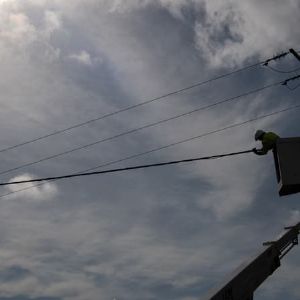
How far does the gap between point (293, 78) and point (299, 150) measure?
6648 millimetres

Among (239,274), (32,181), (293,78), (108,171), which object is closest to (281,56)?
(293,78)

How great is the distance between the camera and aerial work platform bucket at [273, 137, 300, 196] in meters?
10.8

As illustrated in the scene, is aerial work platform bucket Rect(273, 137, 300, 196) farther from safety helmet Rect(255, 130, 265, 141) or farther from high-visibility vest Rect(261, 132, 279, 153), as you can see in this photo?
safety helmet Rect(255, 130, 265, 141)

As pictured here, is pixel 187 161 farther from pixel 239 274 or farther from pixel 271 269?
pixel 239 274

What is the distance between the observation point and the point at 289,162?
10922 millimetres

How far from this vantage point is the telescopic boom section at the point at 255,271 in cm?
717

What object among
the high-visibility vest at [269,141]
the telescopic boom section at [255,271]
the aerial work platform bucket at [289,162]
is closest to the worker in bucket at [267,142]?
the high-visibility vest at [269,141]

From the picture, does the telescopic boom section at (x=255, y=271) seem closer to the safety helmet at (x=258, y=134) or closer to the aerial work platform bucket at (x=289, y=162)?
the aerial work platform bucket at (x=289, y=162)

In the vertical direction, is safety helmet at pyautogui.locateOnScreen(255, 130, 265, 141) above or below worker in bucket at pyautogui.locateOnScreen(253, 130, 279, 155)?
above

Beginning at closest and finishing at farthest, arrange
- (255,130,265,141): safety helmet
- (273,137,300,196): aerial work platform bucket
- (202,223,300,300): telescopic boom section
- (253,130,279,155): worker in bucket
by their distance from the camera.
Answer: (202,223,300,300): telescopic boom section → (273,137,300,196): aerial work platform bucket → (253,130,279,155): worker in bucket → (255,130,265,141): safety helmet

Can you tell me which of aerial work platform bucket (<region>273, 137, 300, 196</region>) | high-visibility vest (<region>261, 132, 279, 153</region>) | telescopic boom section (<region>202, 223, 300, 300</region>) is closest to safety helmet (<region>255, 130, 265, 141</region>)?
high-visibility vest (<region>261, 132, 279, 153</region>)

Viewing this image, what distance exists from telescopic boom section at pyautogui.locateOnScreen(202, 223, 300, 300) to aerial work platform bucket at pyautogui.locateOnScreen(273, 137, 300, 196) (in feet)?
3.70

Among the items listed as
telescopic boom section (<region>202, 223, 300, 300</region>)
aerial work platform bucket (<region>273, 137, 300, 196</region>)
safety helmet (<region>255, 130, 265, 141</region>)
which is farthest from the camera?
safety helmet (<region>255, 130, 265, 141</region>)

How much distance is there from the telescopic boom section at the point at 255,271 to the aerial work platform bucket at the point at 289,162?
3.70 feet
